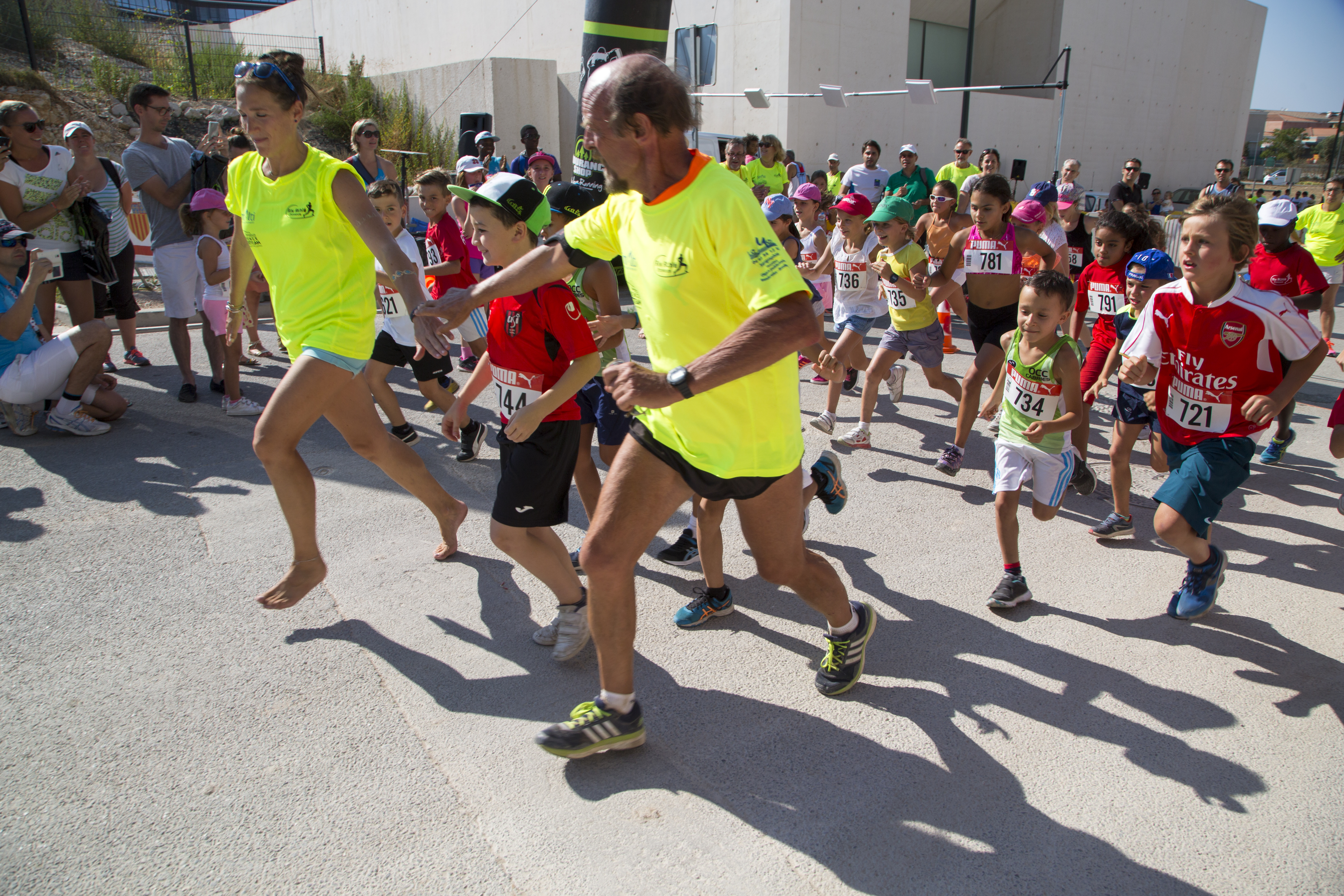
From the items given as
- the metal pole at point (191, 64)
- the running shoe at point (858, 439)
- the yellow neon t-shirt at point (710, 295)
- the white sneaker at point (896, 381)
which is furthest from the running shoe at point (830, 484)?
the metal pole at point (191, 64)

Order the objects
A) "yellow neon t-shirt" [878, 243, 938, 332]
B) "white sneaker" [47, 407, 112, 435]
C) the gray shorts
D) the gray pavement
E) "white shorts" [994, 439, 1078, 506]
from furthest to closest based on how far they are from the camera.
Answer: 1. the gray shorts
2. "yellow neon t-shirt" [878, 243, 938, 332]
3. "white sneaker" [47, 407, 112, 435]
4. "white shorts" [994, 439, 1078, 506]
5. the gray pavement

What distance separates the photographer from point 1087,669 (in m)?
3.18

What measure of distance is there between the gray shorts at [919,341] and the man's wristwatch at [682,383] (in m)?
3.99

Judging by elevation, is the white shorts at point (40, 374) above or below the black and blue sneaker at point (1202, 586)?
above

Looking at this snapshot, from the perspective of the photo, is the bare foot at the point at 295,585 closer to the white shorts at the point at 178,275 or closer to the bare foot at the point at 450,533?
the bare foot at the point at 450,533

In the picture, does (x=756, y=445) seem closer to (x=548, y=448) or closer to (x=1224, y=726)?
(x=548, y=448)

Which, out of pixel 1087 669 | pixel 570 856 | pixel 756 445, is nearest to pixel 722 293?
pixel 756 445

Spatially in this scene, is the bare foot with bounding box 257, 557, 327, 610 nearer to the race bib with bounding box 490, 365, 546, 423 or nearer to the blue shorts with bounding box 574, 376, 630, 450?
the race bib with bounding box 490, 365, 546, 423

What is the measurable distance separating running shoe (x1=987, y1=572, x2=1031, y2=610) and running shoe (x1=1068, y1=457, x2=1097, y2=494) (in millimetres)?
1296

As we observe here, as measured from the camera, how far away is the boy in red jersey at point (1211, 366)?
10.6 ft

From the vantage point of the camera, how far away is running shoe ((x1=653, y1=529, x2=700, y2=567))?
4094 millimetres

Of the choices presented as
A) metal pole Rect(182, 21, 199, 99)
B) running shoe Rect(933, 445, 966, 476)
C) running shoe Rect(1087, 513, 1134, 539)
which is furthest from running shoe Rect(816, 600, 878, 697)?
metal pole Rect(182, 21, 199, 99)

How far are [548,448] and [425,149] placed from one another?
68.1 feet

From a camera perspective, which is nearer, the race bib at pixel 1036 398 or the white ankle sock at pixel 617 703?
the white ankle sock at pixel 617 703
